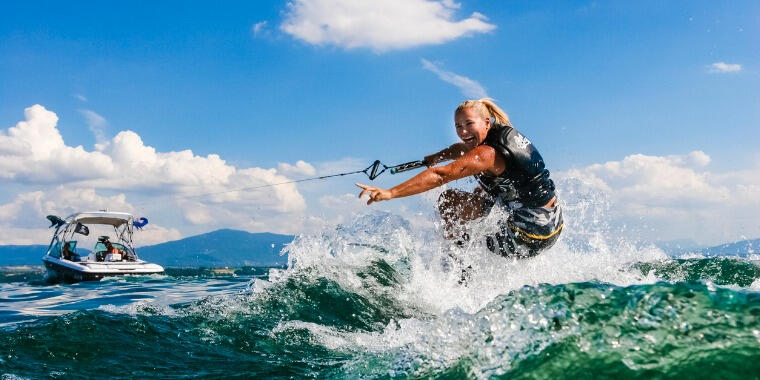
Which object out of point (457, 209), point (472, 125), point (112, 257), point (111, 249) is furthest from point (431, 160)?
point (111, 249)

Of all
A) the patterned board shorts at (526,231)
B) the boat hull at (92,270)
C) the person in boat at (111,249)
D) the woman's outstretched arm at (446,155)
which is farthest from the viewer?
the person in boat at (111,249)

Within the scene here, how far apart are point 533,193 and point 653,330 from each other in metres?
3.86

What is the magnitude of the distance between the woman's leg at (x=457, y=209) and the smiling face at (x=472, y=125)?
1.13 m

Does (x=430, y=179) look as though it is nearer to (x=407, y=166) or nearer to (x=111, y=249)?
(x=407, y=166)

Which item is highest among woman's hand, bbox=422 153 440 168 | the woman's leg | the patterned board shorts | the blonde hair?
the blonde hair

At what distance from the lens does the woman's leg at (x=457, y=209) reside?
7.28 meters

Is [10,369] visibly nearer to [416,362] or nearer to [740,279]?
[416,362]

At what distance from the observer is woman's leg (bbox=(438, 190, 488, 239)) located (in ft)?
23.9

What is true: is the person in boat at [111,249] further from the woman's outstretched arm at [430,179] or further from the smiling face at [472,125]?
the woman's outstretched arm at [430,179]

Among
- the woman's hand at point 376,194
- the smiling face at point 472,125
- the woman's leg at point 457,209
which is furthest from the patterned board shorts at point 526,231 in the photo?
the woman's hand at point 376,194

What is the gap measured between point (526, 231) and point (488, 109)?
5.27 feet

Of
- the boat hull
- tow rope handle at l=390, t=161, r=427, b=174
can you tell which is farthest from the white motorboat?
tow rope handle at l=390, t=161, r=427, b=174

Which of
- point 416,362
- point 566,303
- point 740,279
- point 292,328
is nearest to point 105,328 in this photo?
point 292,328

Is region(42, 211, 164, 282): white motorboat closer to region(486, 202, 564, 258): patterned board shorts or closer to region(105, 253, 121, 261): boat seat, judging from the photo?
region(105, 253, 121, 261): boat seat
